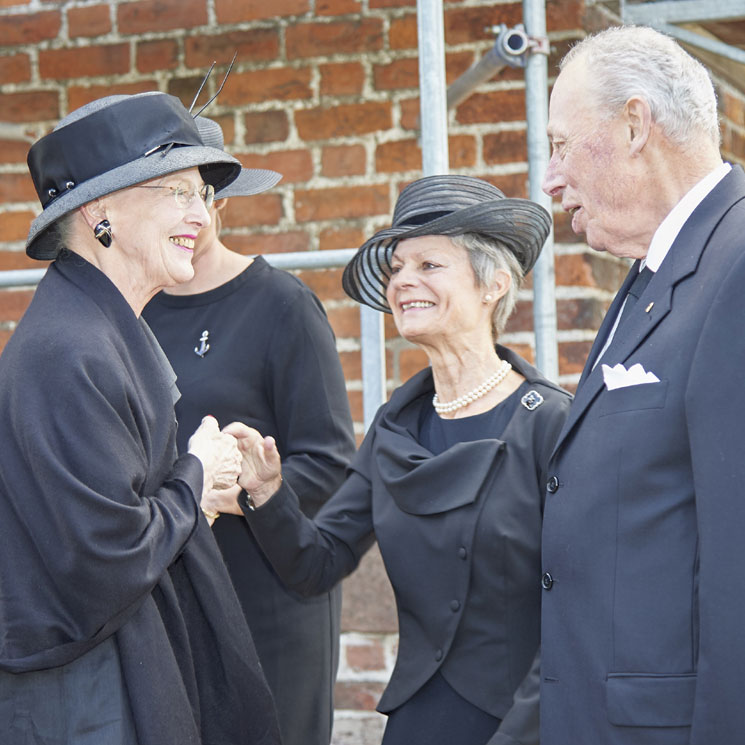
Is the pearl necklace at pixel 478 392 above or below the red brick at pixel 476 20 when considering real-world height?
below

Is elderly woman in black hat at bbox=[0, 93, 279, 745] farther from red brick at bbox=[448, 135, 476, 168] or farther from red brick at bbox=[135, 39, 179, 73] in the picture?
red brick at bbox=[135, 39, 179, 73]

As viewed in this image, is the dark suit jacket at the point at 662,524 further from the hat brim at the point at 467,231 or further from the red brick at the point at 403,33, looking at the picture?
the red brick at the point at 403,33

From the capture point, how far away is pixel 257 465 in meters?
2.59

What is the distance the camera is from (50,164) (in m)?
2.24

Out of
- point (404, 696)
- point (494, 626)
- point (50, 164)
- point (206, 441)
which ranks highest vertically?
point (50, 164)

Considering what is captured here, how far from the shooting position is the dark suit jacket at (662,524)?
5.25ft

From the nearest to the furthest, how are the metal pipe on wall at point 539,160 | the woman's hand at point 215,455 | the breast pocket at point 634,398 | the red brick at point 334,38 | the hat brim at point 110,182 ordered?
the breast pocket at point 634,398 → the hat brim at point 110,182 → the woman's hand at point 215,455 → the metal pipe on wall at point 539,160 → the red brick at point 334,38

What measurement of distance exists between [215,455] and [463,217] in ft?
2.42

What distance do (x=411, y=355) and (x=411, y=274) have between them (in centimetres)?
89

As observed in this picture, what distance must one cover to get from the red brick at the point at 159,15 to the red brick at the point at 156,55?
4 cm

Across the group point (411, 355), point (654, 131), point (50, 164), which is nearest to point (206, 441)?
point (50, 164)

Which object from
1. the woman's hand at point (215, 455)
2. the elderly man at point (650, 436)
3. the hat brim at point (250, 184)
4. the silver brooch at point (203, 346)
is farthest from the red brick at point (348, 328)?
the elderly man at point (650, 436)

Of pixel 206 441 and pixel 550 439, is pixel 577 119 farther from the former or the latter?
pixel 206 441

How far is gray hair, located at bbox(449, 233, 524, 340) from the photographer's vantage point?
2648 millimetres
